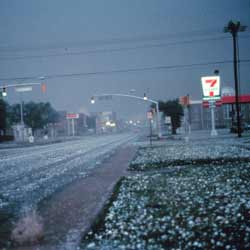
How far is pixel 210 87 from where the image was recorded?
41.2 meters

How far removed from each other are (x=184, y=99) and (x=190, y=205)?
25.9 m

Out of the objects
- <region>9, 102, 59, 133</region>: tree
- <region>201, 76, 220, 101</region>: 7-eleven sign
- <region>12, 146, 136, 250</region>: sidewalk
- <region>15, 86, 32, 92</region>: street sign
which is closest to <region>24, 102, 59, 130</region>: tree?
<region>9, 102, 59, 133</region>: tree

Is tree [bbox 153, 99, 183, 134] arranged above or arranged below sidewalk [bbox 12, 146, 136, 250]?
above

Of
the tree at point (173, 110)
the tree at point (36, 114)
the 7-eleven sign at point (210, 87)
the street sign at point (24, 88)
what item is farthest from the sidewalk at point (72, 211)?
the tree at point (36, 114)

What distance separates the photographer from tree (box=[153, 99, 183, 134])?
63522 millimetres

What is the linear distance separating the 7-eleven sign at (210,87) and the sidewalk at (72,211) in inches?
1271

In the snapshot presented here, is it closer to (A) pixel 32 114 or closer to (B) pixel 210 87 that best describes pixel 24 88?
(B) pixel 210 87

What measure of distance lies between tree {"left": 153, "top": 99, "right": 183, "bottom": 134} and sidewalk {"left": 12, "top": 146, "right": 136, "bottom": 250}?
5346 centimetres

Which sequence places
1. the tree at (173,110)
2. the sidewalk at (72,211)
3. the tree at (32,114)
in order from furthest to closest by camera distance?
the tree at (32,114)
the tree at (173,110)
the sidewalk at (72,211)

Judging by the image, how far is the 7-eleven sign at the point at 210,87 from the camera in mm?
40656

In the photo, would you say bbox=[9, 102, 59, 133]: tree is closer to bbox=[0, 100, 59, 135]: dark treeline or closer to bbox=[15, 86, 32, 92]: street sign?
bbox=[0, 100, 59, 135]: dark treeline

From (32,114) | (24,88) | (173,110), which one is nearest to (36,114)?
(32,114)

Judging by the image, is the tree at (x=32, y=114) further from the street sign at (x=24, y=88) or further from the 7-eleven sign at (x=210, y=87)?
the street sign at (x=24, y=88)

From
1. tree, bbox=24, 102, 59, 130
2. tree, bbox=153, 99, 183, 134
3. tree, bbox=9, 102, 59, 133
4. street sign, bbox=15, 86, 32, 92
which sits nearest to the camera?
street sign, bbox=15, 86, 32, 92
